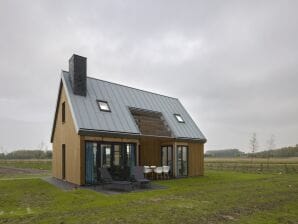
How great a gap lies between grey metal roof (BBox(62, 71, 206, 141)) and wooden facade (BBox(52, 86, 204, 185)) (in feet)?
2.10

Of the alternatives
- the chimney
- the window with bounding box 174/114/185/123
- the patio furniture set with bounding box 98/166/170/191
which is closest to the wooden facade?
the chimney

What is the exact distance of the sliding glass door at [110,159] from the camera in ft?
50.9

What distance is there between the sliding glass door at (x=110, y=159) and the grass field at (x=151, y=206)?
6.78 feet

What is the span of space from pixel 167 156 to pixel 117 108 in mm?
5023

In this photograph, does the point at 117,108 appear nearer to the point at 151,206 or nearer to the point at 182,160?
the point at 182,160

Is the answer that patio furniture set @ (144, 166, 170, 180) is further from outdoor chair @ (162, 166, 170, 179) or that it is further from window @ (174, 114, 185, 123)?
window @ (174, 114, 185, 123)

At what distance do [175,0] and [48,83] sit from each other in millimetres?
14654

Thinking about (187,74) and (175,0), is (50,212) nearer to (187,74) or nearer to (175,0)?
(175,0)

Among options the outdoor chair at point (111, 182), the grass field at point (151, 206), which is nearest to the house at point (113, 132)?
the outdoor chair at point (111, 182)

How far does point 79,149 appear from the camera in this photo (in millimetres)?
15289

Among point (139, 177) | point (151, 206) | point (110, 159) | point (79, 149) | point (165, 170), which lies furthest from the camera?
point (165, 170)

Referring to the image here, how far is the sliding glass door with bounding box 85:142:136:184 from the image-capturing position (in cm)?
1551

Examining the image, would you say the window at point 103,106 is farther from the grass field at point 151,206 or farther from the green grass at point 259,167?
the green grass at point 259,167

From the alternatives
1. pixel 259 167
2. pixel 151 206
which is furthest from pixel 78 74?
pixel 259 167
